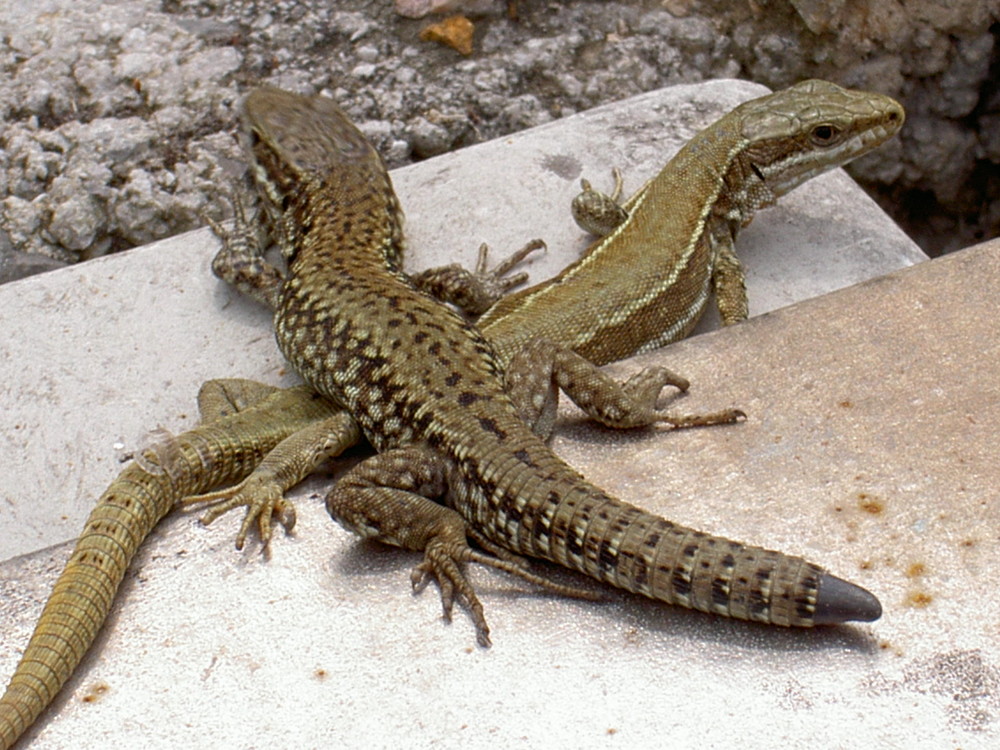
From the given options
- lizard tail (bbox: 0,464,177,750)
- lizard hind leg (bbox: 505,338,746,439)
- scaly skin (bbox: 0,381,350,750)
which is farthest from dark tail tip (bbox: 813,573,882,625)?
lizard tail (bbox: 0,464,177,750)

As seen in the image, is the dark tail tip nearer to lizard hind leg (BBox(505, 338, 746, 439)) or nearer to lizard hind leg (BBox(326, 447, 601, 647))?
lizard hind leg (BBox(326, 447, 601, 647))

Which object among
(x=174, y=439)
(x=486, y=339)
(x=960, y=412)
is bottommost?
(x=174, y=439)

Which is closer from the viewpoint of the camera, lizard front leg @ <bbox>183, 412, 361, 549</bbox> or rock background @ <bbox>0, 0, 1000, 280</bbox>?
lizard front leg @ <bbox>183, 412, 361, 549</bbox>

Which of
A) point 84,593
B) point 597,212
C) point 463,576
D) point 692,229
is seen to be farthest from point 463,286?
point 84,593

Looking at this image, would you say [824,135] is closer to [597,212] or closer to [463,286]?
[597,212]

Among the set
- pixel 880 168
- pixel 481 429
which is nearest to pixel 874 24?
pixel 880 168

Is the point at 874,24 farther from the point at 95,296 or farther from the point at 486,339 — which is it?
the point at 95,296

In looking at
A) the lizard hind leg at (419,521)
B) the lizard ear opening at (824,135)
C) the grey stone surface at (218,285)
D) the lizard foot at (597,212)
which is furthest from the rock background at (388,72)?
the lizard hind leg at (419,521)
